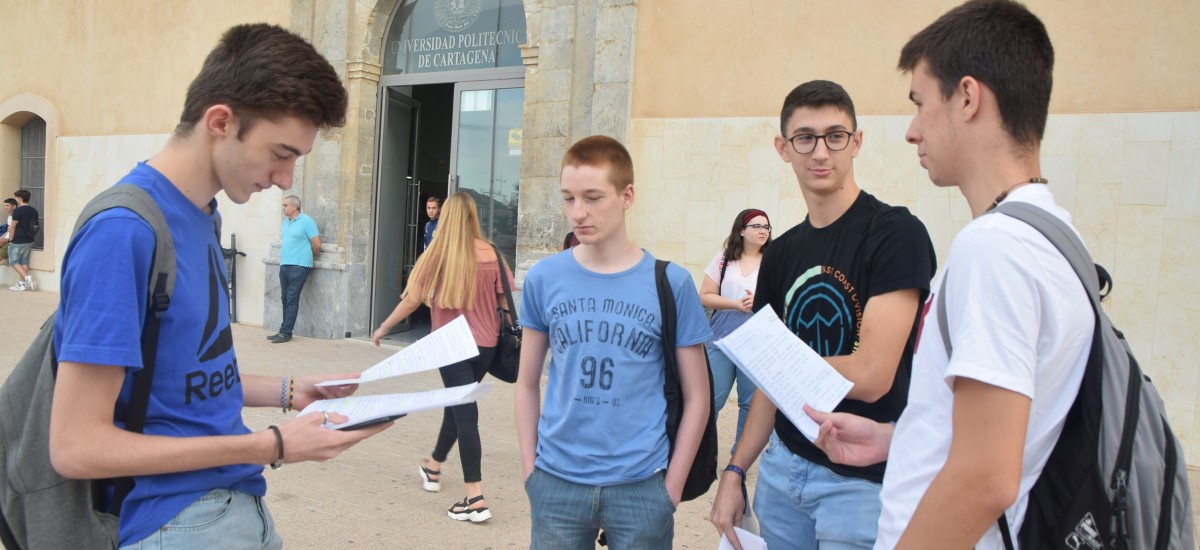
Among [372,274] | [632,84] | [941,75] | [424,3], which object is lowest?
[372,274]

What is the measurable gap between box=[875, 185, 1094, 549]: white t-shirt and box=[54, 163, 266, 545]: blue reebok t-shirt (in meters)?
1.32

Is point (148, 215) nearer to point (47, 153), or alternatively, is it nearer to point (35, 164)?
point (47, 153)

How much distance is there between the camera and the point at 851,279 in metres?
2.01

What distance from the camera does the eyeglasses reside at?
85.2 inches

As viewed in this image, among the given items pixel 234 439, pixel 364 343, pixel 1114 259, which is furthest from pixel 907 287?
pixel 364 343

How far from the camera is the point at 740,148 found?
7.14 meters

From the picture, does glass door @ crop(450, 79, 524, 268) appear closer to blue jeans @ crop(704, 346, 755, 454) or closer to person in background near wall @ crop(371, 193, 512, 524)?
person in background near wall @ crop(371, 193, 512, 524)

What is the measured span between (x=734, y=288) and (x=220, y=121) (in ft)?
13.5

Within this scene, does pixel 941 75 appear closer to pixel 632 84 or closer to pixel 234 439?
pixel 234 439

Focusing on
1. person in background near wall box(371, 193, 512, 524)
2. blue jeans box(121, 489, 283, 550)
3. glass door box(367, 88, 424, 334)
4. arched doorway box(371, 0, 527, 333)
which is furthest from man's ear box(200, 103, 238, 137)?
glass door box(367, 88, 424, 334)

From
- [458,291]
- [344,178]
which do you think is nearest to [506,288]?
[458,291]

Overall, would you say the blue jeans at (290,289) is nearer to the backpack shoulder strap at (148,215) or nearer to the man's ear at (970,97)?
the backpack shoulder strap at (148,215)

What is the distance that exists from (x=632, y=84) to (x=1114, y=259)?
4237mm

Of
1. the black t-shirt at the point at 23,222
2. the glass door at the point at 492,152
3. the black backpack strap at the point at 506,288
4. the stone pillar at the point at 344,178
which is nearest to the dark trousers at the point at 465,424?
the black backpack strap at the point at 506,288
